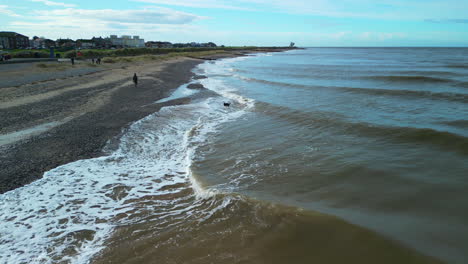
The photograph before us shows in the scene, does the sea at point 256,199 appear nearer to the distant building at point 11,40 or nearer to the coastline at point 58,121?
the coastline at point 58,121

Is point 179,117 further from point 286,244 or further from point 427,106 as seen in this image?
point 427,106

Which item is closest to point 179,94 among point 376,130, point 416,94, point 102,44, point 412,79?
point 376,130

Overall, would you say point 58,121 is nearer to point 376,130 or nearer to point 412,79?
point 376,130

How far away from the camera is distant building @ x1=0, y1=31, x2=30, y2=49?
99375mm

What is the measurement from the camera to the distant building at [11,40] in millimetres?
99375

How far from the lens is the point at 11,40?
103 m

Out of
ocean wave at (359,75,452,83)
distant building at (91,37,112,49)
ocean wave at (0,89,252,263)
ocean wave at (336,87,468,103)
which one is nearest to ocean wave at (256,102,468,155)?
ocean wave at (0,89,252,263)

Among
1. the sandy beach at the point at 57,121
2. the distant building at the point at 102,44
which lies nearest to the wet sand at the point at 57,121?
the sandy beach at the point at 57,121

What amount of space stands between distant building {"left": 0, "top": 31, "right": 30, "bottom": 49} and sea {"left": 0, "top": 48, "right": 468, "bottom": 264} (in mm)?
118931

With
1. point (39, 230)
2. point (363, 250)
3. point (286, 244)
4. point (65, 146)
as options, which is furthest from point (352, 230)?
point (65, 146)

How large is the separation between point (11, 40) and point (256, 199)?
5181 inches

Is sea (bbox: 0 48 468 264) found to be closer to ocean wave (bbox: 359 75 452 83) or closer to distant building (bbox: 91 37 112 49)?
ocean wave (bbox: 359 75 452 83)

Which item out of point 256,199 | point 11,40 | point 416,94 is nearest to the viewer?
point 256,199

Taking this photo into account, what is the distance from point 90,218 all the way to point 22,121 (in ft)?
30.5
